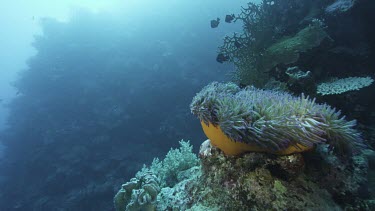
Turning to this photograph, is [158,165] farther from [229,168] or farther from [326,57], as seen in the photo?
[326,57]

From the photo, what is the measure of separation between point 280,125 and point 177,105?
12176mm

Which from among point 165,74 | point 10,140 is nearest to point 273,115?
point 165,74

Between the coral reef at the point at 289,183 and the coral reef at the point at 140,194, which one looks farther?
the coral reef at the point at 140,194

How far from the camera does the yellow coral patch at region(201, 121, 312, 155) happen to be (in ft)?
6.26

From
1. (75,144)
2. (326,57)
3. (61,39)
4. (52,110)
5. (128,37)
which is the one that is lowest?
(326,57)

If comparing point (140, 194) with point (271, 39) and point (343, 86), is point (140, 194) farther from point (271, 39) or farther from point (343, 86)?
point (271, 39)

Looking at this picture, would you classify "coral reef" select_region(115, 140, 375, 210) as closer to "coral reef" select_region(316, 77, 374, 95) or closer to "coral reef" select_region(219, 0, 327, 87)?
"coral reef" select_region(316, 77, 374, 95)

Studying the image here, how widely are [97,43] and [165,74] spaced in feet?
19.8

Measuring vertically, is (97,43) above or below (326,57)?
above

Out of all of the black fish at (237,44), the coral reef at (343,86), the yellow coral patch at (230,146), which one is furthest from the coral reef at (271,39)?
the yellow coral patch at (230,146)

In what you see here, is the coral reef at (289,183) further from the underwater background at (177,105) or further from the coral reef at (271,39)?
the coral reef at (271,39)

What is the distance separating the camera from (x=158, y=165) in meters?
4.18

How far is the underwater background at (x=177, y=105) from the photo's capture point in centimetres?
203

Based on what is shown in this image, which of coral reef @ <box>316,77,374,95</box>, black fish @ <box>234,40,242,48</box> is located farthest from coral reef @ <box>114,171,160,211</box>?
black fish @ <box>234,40,242,48</box>
